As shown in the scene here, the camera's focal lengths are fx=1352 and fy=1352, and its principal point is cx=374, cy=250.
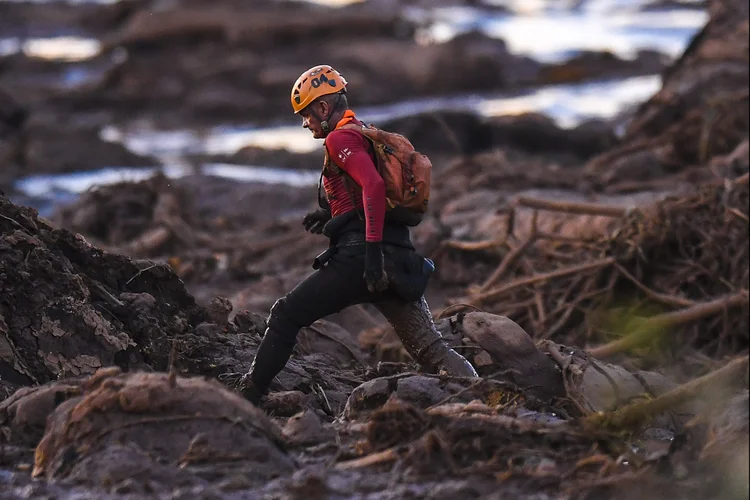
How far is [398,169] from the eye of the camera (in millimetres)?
5242

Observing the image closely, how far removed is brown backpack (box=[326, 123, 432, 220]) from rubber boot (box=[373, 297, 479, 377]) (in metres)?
0.47

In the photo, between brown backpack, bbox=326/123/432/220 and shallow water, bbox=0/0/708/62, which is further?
shallow water, bbox=0/0/708/62

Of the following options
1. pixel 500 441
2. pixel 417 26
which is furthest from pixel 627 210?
pixel 417 26

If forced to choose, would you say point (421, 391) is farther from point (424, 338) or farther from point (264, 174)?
point (264, 174)

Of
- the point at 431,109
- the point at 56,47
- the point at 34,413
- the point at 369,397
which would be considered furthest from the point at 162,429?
the point at 56,47

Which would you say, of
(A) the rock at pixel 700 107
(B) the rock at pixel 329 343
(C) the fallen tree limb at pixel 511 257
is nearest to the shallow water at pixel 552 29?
(A) the rock at pixel 700 107

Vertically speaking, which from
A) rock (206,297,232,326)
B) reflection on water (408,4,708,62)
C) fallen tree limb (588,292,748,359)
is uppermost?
reflection on water (408,4,708,62)

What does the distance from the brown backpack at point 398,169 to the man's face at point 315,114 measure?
0.48 feet

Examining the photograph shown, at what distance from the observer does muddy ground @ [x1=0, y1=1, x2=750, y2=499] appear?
428 centimetres

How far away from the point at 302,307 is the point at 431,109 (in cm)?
→ 2101

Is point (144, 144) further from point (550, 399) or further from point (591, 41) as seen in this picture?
point (550, 399)

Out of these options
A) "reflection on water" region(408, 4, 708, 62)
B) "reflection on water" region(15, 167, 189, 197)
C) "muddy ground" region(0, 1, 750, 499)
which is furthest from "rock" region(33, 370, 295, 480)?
"reflection on water" region(408, 4, 708, 62)

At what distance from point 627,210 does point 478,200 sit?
12.0 ft

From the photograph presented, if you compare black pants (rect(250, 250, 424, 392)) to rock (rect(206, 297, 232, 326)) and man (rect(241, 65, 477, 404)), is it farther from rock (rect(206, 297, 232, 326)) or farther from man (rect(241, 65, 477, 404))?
rock (rect(206, 297, 232, 326))
